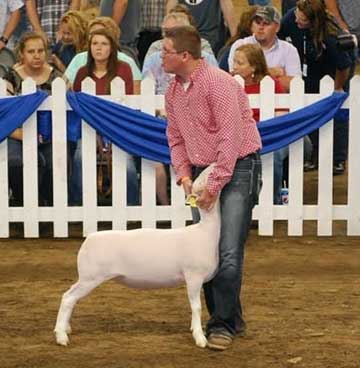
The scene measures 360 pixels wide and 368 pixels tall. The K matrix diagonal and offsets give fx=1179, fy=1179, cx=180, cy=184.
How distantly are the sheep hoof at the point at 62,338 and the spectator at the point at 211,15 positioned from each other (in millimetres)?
6816

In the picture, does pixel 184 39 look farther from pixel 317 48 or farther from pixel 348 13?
pixel 348 13

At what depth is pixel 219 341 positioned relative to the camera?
7070 millimetres

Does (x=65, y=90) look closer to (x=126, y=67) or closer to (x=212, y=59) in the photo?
(x=126, y=67)

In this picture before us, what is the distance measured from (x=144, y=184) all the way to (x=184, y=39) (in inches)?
153

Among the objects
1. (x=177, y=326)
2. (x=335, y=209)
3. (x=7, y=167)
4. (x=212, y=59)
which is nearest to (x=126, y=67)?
(x=212, y=59)

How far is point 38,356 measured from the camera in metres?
6.92

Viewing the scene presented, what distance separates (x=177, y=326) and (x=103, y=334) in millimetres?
509

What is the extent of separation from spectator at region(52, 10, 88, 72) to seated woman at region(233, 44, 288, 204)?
219 cm

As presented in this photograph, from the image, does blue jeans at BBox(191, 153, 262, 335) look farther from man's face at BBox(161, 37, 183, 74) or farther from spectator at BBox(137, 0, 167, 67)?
spectator at BBox(137, 0, 167, 67)

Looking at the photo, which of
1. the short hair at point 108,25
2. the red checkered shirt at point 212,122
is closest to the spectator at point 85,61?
the short hair at point 108,25

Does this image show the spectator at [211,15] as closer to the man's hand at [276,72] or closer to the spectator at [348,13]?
the spectator at [348,13]

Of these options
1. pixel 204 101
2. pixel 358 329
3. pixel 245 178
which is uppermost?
pixel 204 101

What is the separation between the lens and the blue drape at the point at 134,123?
10562 millimetres

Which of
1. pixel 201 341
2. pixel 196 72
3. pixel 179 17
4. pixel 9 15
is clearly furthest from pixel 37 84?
pixel 201 341
